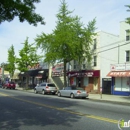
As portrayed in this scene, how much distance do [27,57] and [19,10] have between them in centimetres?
3593

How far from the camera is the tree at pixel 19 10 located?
Answer: 9.97m

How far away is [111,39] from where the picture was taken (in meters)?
34.8

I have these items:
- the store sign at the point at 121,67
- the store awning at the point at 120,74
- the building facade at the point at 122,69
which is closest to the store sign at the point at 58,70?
the building facade at the point at 122,69

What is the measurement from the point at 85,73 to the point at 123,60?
5732 mm

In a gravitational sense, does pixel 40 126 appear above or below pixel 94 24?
below

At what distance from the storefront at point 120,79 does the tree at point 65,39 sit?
206 inches

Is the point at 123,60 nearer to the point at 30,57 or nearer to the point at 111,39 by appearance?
the point at 111,39

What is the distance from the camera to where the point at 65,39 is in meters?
29.8

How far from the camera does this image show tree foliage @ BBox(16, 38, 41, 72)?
4600 centimetres

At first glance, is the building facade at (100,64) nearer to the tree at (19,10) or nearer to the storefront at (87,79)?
the storefront at (87,79)

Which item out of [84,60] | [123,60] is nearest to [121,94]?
[123,60]

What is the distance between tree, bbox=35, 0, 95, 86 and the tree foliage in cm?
1428

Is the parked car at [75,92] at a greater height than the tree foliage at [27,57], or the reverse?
the tree foliage at [27,57]

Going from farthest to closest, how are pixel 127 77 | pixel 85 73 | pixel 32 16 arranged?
pixel 85 73 < pixel 127 77 < pixel 32 16
